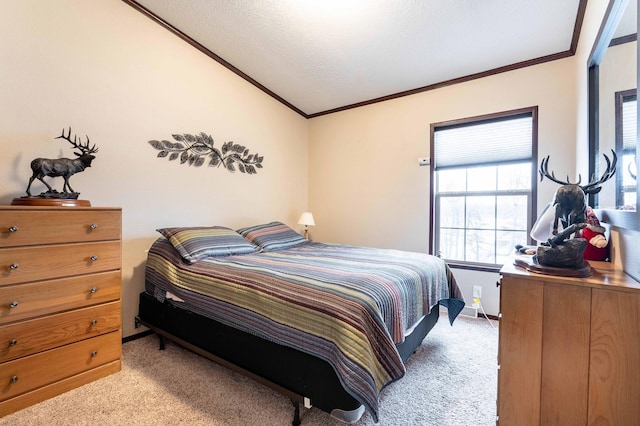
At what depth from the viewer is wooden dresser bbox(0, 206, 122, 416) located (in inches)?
62.9

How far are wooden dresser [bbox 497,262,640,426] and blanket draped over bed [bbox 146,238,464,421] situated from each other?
0.50 m

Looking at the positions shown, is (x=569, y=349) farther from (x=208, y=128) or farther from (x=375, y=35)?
(x=208, y=128)

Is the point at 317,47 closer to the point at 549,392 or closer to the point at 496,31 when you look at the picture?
the point at 496,31

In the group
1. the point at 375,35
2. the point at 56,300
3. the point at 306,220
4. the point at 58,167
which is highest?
the point at 375,35

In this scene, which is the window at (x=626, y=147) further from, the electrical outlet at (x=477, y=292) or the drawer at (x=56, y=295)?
the drawer at (x=56, y=295)

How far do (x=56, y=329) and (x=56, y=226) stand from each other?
25.5 inches

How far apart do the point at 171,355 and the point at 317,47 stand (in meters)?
3.14

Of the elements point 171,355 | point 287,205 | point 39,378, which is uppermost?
point 287,205

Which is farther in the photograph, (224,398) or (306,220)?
(306,220)

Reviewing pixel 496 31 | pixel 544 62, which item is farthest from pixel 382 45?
pixel 544 62

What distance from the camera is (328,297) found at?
1453 millimetres

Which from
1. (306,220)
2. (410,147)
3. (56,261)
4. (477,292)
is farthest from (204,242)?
(477,292)

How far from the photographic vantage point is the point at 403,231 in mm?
3551

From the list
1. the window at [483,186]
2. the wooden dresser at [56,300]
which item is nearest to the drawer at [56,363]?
the wooden dresser at [56,300]
